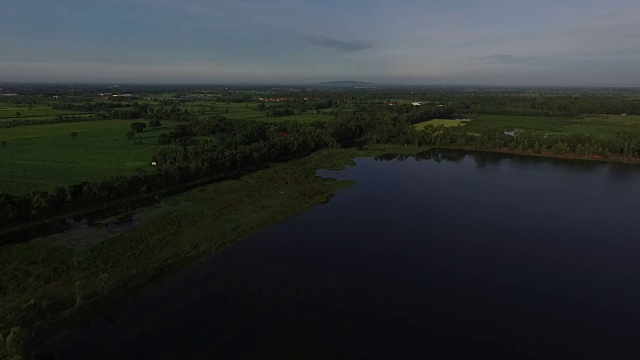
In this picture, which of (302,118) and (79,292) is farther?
(302,118)

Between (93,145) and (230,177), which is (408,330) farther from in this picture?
(93,145)

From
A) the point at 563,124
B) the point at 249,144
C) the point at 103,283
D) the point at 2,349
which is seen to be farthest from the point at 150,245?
the point at 563,124

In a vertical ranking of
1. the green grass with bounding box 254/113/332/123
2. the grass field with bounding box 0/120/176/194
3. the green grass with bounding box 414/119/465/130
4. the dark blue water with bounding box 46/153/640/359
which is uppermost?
the green grass with bounding box 254/113/332/123

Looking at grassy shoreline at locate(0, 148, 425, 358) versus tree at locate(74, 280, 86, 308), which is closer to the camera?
grassy shoreline at locate(0, 148, 425, 358)

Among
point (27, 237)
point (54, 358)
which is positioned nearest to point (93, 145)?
point (27, 237)

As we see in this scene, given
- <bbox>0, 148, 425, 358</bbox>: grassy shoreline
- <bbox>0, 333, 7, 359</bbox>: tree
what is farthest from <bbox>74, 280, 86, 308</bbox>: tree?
<bbox>0, 333, 7, 359</bbox>: tree

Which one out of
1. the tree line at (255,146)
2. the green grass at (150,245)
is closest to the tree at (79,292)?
the green grass at (150,245)

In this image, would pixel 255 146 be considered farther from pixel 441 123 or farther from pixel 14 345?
pixel 441 123

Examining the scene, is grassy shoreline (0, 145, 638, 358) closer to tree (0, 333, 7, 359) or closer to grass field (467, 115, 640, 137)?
tree (0, 333, 7, 359)

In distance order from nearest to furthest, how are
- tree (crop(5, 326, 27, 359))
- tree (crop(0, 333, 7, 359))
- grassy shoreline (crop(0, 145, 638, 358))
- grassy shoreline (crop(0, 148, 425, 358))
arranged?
tree (crop(5, 326, 27, 359)) < tree (crop(0, 333, 7, 359)) < grassy shoreline (crop(0, 148, 425, 358)) < grassy shoreline (crop(0, 145, 638, 358))
